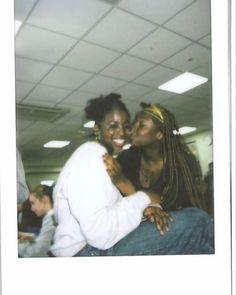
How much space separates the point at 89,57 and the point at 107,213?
0.93 meters

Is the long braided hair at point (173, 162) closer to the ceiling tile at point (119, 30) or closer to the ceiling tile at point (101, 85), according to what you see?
the ceiling tile at point (101, 85)

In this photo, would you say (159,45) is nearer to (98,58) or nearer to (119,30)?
(119,30)

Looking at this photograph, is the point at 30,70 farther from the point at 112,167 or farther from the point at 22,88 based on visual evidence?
the point at 112,167

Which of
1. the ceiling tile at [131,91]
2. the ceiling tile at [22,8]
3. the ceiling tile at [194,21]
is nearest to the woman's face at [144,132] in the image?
the ceiling tile at [131,91]

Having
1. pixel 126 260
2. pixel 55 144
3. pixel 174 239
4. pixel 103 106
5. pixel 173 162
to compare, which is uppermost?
pixel 103 106

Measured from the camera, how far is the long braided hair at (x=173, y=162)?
1758mm

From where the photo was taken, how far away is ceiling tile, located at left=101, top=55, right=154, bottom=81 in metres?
1.71

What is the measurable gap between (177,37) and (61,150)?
0.96 metres

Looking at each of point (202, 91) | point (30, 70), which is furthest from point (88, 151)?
point (202, 91)

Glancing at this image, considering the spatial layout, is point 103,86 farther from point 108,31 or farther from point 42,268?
point 42,268

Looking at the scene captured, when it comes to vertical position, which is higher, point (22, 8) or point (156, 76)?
point (22, 8)

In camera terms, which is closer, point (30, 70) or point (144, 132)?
point (30, 70)

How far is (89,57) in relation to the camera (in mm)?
1697

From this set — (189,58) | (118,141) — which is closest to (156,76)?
(189,58)
